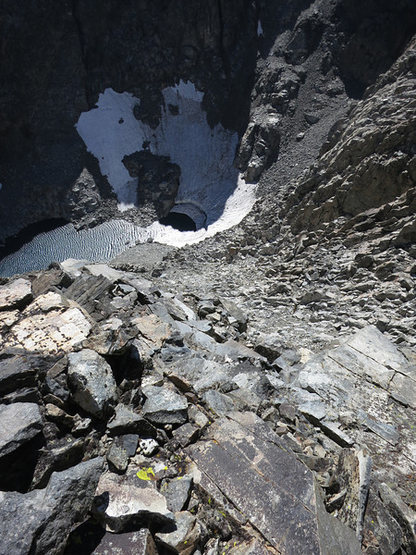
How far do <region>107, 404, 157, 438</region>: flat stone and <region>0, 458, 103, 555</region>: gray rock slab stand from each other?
909mm

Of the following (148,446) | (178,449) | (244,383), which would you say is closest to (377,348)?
(244,383)

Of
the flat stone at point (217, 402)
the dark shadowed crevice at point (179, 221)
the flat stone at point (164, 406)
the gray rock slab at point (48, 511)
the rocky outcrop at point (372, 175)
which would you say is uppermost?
the rocky outcrop at point (372, 175)

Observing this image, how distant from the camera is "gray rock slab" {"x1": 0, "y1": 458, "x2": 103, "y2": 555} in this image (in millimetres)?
2500

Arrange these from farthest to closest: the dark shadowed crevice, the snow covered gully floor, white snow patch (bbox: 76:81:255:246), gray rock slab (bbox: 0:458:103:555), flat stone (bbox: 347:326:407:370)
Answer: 1. white snow patch (bbox: 76:81:255:246)
2. the dark shadowed crevice
3. the snow covered gully floor
4. flat stone (bbox: 347:326:407:370)
5. gray rock slab (bbox: 0:458:103:555)

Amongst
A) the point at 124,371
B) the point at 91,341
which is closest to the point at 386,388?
the point at 124,371

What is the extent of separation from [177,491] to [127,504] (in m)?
0.59

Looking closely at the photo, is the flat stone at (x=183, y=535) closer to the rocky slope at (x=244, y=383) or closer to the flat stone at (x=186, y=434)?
the rocky slope at (x=244, y=383)

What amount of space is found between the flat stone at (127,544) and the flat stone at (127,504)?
67 mm

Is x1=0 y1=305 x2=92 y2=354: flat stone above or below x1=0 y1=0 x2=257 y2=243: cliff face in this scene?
below

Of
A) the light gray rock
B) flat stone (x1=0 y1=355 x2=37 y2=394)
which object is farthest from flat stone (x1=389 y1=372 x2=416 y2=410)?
flat stone (x1=0 y1=355 x2=37 y2=394)

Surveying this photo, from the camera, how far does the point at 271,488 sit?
370 cm

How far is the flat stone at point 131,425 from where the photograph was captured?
4012 mm

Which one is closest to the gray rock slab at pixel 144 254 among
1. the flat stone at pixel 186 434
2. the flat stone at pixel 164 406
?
the flat stone at pixel 164 406

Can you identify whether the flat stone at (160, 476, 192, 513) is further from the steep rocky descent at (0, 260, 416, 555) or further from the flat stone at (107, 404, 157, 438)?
the flat stone at (107, 404, 157, 438)
